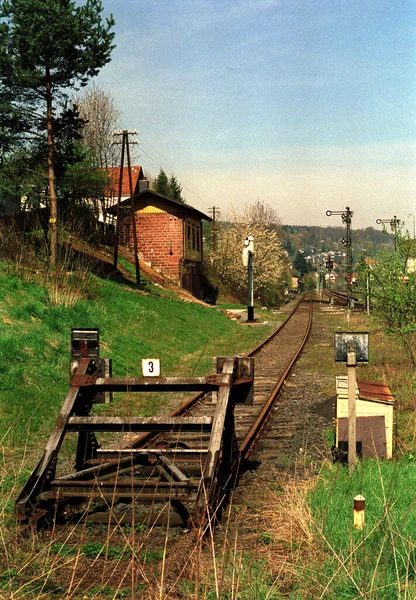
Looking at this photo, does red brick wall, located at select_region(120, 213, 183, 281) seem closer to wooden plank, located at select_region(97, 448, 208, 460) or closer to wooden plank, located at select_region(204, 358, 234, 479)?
wooden plank, located at select_region(97, 448, 208, 460)

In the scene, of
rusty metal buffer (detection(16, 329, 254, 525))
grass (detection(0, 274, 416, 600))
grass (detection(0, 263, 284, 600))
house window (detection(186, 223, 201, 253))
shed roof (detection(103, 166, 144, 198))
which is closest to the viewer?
grass (detection(0, 274, 416, 600))

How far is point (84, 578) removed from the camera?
443cm

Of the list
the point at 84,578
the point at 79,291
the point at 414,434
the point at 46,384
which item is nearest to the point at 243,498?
the point at 84,578

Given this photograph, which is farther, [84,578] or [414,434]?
[414,434]

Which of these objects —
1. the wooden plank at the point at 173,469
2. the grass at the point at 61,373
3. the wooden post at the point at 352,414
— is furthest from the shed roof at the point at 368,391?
the grass at the point at 61,373

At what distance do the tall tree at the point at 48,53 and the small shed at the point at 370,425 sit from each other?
18170 mm

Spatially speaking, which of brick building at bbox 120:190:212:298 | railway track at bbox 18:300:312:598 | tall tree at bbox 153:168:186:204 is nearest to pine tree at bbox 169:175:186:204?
tall tree at bbox 153:168:186:204

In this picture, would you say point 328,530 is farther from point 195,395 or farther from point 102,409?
point 195,395

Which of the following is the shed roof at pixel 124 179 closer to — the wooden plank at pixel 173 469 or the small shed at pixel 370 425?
the small shed at pixel 370 425

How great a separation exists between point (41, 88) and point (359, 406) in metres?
23.6

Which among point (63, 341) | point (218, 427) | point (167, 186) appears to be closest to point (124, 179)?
point (167, 186)

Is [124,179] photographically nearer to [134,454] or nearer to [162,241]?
[162,241]

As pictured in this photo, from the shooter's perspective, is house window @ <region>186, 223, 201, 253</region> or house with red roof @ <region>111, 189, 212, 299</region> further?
house window @ <region>186, 223, 201, 253</region>

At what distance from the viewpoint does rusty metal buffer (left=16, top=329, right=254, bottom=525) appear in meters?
5.62
